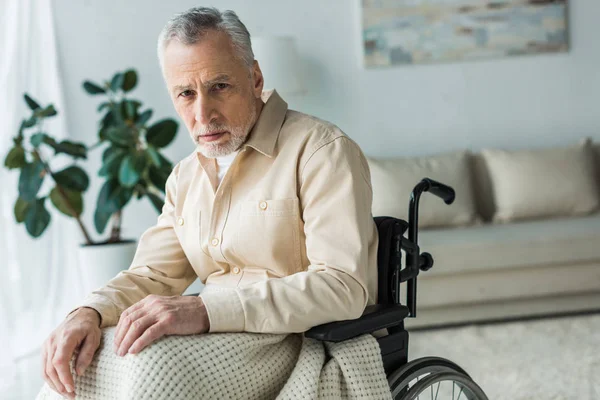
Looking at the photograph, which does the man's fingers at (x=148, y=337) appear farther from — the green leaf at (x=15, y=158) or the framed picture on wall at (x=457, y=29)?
the framed picture on wall at (x=457, y=29)

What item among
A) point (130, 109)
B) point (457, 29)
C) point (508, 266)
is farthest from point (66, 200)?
point (457, 29)

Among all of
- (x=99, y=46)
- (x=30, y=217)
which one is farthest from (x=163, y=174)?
(x=99, y=46)

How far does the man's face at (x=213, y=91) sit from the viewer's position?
5.12 ft

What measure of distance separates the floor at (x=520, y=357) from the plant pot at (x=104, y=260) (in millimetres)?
470

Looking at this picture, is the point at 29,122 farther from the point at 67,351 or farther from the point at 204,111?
the point at 67,351

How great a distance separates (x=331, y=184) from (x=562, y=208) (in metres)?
2.87

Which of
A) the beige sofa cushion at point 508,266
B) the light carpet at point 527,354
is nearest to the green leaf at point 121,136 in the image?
the beige sofa cushion at point 508,266

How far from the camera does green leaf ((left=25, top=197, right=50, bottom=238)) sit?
3492mm

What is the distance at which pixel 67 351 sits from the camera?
1.38 m

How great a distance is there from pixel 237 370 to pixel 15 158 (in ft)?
8.20

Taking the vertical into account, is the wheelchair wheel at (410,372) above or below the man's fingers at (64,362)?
below

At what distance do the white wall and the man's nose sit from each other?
112 inches

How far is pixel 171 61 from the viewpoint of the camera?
1.58 m

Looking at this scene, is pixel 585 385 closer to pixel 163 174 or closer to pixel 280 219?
pixel 280 219
